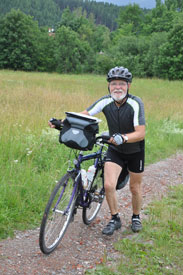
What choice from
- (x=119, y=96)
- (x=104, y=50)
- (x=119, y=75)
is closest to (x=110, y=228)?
(x=119, y=96)

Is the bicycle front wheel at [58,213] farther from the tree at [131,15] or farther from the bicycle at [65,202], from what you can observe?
the tree at [131,15]

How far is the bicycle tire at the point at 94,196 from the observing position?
13.4 feet

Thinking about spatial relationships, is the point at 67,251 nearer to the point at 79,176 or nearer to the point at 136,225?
the point at 79,176

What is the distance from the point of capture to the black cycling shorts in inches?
159

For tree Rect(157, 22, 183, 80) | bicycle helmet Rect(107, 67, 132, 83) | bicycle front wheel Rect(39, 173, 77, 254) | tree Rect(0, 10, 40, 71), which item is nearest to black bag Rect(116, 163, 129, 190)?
bicycle front wheel Rect(39, 173, 77, 254)

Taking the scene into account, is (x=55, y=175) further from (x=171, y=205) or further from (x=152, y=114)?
(x=152, y=114)

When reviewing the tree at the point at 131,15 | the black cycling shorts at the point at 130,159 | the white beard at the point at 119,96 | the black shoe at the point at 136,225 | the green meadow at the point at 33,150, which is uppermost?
the tree at the point at 131,15

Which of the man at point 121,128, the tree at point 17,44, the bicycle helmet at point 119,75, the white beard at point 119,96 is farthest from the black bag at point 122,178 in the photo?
the tree at point 17,44

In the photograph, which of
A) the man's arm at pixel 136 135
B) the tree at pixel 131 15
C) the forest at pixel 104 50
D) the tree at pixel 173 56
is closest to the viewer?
the man's arm at pixel 136 135

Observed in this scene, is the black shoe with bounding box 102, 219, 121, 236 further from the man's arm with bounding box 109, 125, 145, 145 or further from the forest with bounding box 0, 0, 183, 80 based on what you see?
the forest with bounding box 0, 0, 183, 80

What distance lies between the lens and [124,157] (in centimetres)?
406

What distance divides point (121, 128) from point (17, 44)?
60.5 meters

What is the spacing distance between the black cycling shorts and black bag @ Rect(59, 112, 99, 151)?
Answer: 69 cm

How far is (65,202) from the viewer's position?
3.62 meters
